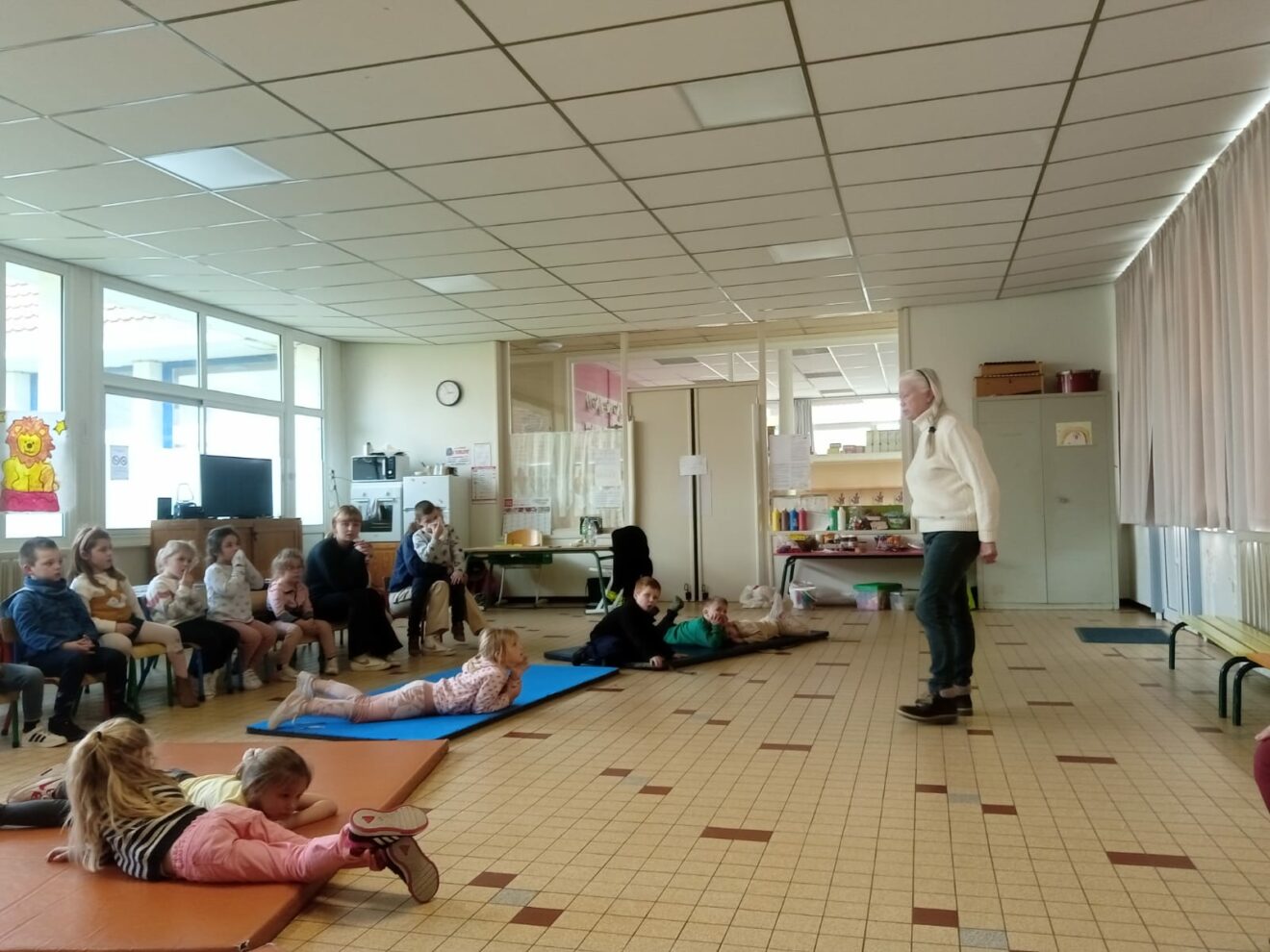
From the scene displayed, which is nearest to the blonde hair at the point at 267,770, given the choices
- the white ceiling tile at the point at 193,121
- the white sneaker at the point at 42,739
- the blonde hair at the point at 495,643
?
the blonde hair at the point at 495,643

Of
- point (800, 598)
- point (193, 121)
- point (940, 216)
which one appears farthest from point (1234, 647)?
point (193, 121)

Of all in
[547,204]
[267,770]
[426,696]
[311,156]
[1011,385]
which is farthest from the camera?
[1011,385]

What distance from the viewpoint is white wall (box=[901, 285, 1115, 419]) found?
8.84 m

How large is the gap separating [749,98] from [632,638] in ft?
10.6

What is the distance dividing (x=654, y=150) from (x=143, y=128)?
2.56 metres

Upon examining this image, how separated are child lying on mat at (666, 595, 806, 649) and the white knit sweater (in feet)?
7.91

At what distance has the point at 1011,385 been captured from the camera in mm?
8797

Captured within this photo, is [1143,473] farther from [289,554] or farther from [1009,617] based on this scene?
[289,554]

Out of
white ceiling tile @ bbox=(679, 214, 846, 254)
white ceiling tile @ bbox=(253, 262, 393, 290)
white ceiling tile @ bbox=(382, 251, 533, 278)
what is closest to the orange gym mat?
white ceiling tile @ bbox=(679, 214, 846, 254)

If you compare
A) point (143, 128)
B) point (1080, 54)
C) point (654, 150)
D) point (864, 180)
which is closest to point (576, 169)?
point (654, 150)

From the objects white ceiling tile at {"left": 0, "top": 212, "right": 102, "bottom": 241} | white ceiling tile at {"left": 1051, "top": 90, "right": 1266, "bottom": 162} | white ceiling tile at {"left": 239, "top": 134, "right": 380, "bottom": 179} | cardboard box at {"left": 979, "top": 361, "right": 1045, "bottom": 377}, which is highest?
white ceiling tile at {"left": 1051, "top": 90, "right": 1266, "bottom": 162}

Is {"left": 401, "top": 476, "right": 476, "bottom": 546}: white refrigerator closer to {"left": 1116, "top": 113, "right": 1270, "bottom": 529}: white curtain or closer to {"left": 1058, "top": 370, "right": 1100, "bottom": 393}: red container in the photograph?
{"left": 1058, "top": 370, "right": 1100, "bottom": 393}: red container

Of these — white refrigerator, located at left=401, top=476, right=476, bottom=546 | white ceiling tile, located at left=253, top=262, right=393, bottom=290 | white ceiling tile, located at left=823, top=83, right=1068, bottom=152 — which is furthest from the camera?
white refrigerator, located at left=401, top=476, right=476, bottom=546

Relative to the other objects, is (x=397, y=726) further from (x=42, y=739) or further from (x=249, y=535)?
(x=249, y=535)
